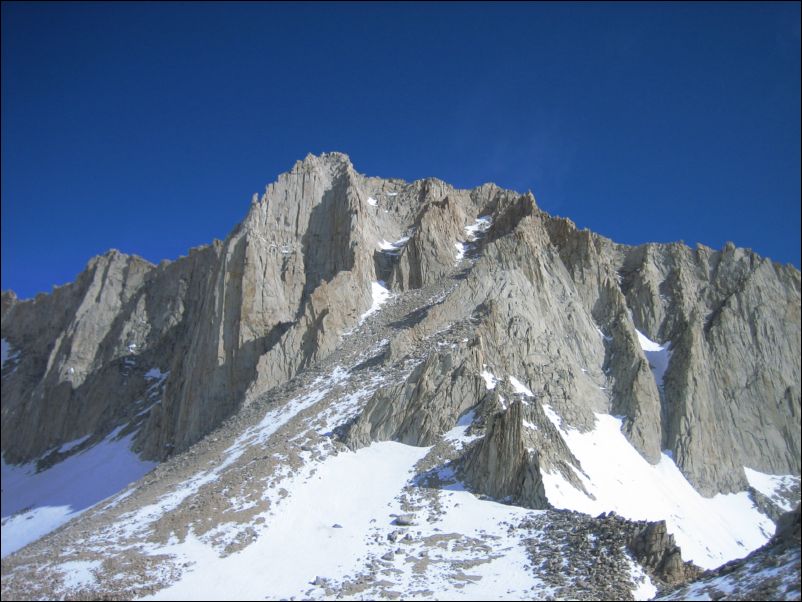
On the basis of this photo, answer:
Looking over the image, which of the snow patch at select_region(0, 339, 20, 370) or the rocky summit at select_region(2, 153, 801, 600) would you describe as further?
the snow patch at select_region(0, 339, 20, 370)

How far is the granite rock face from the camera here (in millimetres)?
35094

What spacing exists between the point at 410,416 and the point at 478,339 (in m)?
6.15

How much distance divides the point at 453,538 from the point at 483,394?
10613 millimetres

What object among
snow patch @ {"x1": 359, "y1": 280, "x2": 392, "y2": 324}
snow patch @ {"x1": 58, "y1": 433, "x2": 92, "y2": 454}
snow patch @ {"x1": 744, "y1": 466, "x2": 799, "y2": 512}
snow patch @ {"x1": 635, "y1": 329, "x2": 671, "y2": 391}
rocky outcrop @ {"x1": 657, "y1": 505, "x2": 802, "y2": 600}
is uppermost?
snow patch @ {"x1": 359, "y1": 280, "x2": 392, "y2": 324}

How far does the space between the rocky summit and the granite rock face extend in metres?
0.18

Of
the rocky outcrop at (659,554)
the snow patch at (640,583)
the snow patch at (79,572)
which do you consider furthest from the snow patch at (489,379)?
the snow patch at (79,572)

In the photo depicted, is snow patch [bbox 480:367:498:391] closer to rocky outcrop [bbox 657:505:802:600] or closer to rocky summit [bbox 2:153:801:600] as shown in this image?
rocky summit [bbox 2:153:801:600]

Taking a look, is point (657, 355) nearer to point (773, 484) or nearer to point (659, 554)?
point (773, 484)

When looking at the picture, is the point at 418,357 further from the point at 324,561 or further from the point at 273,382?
the point at 324,561

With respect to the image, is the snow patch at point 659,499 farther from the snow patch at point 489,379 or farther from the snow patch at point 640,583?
the snow patch at point 640,583

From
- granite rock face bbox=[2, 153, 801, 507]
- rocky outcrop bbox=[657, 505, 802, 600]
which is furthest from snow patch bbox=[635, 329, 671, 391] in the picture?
rocky outcrop bbox=[657, 505, 802, 600]

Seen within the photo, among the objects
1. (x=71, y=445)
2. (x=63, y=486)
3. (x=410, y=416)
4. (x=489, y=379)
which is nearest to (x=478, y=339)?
(x=489, y=379)

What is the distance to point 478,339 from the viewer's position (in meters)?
37.2

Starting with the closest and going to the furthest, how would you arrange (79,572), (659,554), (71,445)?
1. (659,554)
2. (79,572)
3. (71,445)
